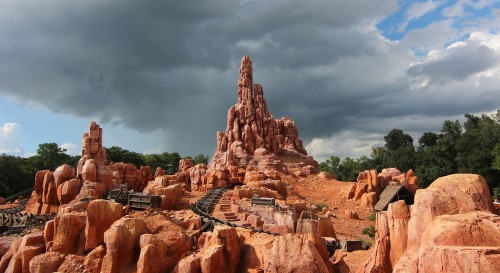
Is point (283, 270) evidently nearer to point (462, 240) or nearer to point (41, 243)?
point (462, 240)

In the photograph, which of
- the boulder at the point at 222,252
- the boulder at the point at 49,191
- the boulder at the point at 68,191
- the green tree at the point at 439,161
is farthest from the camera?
the green tree at the point at 439,161

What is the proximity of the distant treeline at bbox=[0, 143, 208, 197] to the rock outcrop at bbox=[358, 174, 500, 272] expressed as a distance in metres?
51.2

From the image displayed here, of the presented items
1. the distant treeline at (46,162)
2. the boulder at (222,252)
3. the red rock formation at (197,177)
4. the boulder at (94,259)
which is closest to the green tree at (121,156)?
the distant treeline at (46,162)

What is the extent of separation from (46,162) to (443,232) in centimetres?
7763

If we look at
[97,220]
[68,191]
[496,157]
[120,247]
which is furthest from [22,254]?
[496,157]

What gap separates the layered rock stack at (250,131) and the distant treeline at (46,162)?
2704 centimetres

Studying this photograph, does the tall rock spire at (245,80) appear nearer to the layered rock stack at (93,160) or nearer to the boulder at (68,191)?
the layered rock stack at (93,160)

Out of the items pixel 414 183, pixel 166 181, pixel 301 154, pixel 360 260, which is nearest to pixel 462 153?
pixel 414 183

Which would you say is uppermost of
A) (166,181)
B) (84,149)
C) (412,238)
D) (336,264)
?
(84,149)

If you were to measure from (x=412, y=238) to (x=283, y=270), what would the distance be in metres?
4.06

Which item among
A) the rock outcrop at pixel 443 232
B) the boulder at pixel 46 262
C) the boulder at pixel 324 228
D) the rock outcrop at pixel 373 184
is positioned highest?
the rock outcrop at pixel 373 184

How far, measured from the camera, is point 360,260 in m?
13.1

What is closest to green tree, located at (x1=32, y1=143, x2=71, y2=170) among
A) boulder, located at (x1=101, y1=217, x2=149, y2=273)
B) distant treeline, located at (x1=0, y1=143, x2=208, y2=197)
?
distant treeline, located at (x1=0, y1=143, x2=208, y2=197)

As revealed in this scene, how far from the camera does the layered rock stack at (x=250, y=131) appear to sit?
178 feet
